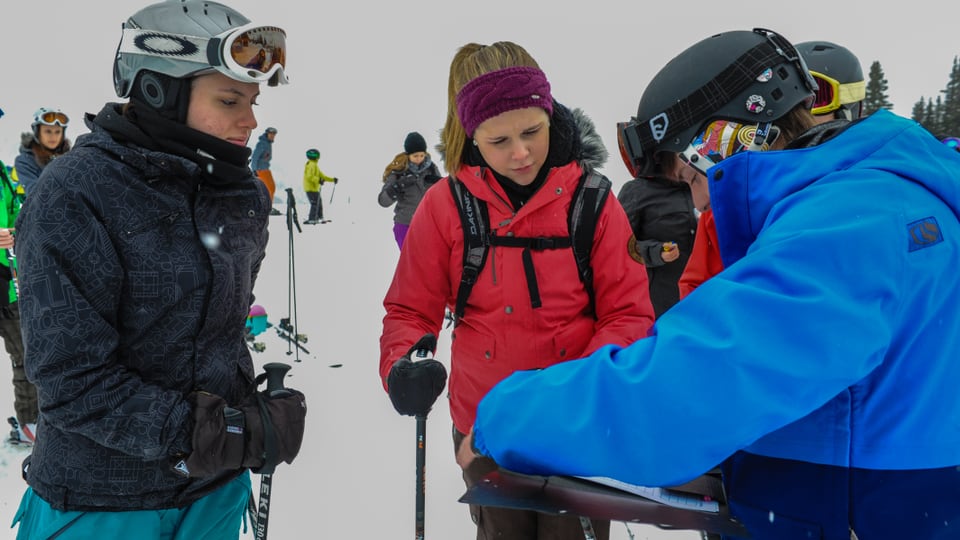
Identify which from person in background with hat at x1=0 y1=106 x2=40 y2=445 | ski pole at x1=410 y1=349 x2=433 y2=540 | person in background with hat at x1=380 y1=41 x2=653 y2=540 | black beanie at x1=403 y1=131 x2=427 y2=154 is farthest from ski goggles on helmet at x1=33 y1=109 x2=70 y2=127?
ski pole at x1=410 y1=349 x2=433 y2=540

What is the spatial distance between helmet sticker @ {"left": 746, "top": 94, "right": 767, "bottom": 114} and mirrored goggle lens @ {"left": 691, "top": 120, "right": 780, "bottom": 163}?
37 mm

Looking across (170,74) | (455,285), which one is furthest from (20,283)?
(455,285)

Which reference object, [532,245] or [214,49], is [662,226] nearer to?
[532,245]

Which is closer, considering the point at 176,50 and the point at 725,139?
the point at 725,139

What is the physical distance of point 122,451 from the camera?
5.58 feet

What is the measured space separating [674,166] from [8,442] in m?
5.65

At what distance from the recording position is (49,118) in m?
5.68

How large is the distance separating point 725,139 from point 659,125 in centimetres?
17

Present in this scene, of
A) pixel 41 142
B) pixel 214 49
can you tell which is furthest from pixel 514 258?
pixel 41 142

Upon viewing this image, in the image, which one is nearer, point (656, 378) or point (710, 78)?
point (656, 378)

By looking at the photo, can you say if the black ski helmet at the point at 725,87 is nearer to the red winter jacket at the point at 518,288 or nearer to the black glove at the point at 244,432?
the red winter jacket at the point at 518,288

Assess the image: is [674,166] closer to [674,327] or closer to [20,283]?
[674,327]

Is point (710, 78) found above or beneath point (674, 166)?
above

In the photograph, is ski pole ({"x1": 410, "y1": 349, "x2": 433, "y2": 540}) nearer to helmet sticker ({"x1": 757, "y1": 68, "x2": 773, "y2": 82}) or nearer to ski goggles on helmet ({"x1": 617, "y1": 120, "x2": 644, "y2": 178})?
ski goggles on helmet ({"x1": 617, "y1": 120, "x2": 644, "y2": 178})
